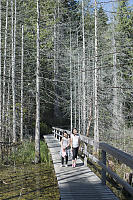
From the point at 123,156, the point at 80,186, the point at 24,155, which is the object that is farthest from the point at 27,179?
the point at 123,156

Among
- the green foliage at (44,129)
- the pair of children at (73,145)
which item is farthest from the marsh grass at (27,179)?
the green foliage at (44,129)

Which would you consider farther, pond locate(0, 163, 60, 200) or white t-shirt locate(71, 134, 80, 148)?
white t-shirt locate(71, 134, 80, 148)

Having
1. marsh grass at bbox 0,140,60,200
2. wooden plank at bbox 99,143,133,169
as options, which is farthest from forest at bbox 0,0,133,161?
wooden plank at bbox 99,143,133,169

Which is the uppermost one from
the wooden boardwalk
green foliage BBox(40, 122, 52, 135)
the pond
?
the wooden boardwalk

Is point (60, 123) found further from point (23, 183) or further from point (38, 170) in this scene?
point (23, 183)

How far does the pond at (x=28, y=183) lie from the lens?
8305 millimetres

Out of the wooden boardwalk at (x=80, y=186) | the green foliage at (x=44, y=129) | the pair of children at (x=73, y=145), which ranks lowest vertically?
the green foliage at (x=44, y=129)

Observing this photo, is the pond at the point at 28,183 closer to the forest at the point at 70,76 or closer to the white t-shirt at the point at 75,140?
the white t-shirt at the point at 75,140

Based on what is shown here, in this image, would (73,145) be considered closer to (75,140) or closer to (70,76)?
(75,140)

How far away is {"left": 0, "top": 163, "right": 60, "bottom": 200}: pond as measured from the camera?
830 centimetres

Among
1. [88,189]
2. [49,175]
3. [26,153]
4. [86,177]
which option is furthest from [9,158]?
[88,189]

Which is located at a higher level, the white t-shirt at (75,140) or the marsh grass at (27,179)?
the white t-shirt at (75,140)

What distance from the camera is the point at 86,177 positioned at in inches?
314

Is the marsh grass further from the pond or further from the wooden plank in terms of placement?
the wooden plank
